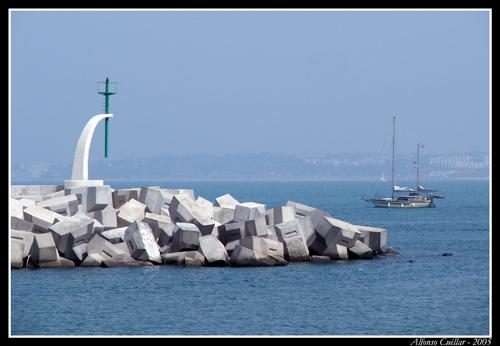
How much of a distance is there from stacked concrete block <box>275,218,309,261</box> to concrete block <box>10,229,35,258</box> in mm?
6895

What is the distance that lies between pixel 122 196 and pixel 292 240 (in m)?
6.85

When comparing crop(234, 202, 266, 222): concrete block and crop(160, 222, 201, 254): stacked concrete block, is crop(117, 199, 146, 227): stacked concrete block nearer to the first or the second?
crop(160, 222, 201, 254): stacked concrete block

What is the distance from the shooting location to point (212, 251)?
110ft

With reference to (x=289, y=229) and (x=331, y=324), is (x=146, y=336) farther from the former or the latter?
(x=289, y=229)

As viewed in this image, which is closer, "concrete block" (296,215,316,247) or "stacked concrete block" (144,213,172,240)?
"stacked concrete block" (144,213,172,240)

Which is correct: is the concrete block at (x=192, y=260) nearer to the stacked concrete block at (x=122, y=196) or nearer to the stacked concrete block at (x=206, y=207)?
the stacked concrete block at (x=206, y=207)

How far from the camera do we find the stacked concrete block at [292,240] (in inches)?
1353

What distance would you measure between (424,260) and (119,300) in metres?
13.1

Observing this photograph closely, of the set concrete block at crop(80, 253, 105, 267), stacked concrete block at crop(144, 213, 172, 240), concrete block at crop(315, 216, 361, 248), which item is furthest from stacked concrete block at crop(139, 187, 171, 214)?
concrete block at crop(315, 216, 361, 248)

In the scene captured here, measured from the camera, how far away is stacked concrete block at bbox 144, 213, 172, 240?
34719 millimetres

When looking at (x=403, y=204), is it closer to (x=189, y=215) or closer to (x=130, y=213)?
(x=130, y=213)

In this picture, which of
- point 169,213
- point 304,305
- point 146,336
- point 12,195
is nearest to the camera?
point 146,336
